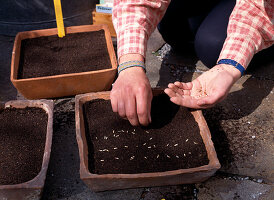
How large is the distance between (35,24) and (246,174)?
6.43ft

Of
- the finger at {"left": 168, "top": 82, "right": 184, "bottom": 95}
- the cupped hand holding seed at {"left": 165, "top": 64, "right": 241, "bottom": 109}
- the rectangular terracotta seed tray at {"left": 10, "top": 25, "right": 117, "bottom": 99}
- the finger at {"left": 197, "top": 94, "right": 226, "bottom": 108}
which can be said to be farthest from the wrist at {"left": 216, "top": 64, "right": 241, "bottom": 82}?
the rectangular terracotta seed tray at {"left": 10, "top": 25, "right": 117, "bottom": 99}

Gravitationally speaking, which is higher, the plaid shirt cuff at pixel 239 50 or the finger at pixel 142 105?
the plaid shirt cuff at pixel 239 50

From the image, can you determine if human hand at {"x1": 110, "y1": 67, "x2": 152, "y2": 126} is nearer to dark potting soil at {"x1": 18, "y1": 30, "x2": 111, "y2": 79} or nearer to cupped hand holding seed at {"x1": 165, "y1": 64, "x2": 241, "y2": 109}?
cupped hand holding seed at {"x1": 165, "y1": 64, "x2": 241, "y2": 109}

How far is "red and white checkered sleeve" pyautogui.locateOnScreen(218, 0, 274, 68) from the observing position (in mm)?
1436

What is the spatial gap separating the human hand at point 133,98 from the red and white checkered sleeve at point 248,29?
51 cm

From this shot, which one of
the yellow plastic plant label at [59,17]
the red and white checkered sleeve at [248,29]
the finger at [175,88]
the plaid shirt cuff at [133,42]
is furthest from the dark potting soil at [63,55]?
the red and white checkered sleeve at [248,29]

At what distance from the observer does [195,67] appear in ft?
7.23

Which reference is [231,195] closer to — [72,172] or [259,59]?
[72,172]

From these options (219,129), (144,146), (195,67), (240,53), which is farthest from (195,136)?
(195,67)

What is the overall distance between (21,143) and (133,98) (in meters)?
0.62

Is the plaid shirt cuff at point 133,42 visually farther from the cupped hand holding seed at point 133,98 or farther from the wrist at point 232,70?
the wrist at point 232,70

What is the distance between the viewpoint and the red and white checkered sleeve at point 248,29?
4.71 feet

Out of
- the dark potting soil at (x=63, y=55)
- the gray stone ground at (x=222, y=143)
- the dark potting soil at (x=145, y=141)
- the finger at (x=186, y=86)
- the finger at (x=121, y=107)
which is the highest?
the finger at (x=121, y=107)

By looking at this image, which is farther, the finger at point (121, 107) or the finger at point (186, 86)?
the finger at point (186, 86)
